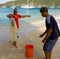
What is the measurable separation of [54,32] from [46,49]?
363 millimetres

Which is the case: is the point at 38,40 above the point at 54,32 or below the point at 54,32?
below

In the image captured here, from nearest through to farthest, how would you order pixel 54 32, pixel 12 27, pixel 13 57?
pixel 54 32 < pixel 13 57 < pixel 12 27

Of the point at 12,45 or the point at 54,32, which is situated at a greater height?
the point at 54,32

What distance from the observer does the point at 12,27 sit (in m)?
4.61

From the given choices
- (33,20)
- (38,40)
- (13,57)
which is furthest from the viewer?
(33,20)

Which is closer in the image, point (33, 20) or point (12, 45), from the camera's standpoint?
point (12, 45)

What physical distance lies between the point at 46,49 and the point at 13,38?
4.74ft

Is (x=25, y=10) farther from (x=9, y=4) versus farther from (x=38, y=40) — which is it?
(x=38, y=40)

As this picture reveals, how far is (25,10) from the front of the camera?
12.2m

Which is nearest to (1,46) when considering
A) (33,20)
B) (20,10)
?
(33,20)

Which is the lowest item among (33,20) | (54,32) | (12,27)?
(33,20)

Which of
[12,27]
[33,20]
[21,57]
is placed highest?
[12,27]

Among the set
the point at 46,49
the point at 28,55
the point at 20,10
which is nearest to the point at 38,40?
the point at 28,55

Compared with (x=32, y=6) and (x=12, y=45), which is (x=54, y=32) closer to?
(x=12, y=45)
